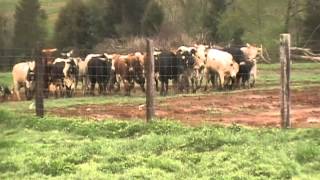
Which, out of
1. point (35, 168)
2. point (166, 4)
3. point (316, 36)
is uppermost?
point (166, 4)

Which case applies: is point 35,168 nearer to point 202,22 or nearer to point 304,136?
point 304,136

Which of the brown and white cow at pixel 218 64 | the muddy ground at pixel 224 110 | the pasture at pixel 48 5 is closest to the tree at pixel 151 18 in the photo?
the pasture at pixel 48 5

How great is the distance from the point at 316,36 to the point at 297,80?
1739 centimetres

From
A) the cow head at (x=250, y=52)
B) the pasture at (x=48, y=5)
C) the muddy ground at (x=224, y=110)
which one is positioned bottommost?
the muddy ground at (x=224, y=110)

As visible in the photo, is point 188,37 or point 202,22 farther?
point 202,22

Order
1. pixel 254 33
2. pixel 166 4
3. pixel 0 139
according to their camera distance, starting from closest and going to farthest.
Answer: pixel 0 139 → pixel 254 33 → pixel 166 4

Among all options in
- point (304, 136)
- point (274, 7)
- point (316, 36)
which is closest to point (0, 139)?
point (304, 136)

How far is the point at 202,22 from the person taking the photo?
53.0m

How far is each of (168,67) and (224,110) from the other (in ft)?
30.9

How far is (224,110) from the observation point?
17.2 metres

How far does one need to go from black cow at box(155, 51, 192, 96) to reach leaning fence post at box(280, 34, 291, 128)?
1308cm

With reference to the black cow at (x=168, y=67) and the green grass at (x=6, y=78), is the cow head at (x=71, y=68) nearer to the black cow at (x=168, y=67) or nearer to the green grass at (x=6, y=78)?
the black cow at (x=168, y=67)

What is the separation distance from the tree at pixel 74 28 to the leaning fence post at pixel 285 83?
Result: 128 ft

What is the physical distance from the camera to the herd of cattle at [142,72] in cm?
2675
